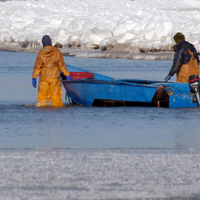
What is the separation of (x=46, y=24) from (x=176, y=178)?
79.0 m

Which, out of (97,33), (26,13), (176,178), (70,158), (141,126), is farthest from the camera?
(26,13)

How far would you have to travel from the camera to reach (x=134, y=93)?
10.8 m

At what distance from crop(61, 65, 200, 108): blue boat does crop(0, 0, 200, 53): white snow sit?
28.9 metres

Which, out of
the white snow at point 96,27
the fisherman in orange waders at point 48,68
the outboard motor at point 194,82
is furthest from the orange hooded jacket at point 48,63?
the white snow at point 96,27

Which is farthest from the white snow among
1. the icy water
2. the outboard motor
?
the icy water

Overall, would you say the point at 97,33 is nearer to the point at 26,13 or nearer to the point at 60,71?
the point at 60,71

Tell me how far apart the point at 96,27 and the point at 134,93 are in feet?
179

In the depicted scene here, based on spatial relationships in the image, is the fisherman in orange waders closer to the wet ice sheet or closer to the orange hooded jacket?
the orange hooded jacket

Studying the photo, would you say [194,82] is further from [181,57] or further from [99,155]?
[99,155]

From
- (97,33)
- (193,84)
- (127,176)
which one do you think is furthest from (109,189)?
(97,33)

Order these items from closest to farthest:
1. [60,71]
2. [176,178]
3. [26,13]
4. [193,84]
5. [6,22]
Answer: [176,178], [193,84], [60,71], [6,22], [26,13]

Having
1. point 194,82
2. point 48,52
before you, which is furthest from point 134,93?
point 48,52

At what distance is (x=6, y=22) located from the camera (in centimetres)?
9225

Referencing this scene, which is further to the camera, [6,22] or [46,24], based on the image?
[6,22]
